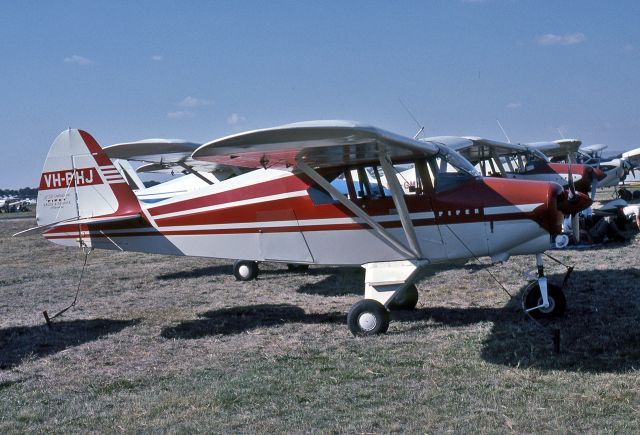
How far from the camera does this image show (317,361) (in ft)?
20.2

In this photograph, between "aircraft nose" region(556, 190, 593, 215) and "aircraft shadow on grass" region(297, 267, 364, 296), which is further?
"aircraft shadow on grass" region(297, 267, 364, 296)

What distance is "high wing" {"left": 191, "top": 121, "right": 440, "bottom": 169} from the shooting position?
5.88m

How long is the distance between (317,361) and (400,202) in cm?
205

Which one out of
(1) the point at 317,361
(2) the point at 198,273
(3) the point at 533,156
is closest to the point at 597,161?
(3) the point at 533,156

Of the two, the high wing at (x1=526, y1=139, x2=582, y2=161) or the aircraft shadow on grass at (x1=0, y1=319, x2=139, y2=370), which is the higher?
the high wing at (x1=526, y1=139, x2=582, y2=161)

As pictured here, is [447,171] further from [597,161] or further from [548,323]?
[597,161]

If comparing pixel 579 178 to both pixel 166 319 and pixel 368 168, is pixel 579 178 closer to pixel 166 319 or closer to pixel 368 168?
pixel 368 168

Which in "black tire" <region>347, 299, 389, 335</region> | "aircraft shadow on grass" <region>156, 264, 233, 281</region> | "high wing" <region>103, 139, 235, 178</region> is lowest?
"aircraft shadow on grass" <region>156, 264, 233, 281</region>

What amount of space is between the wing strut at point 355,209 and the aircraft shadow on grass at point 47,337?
3018 mm

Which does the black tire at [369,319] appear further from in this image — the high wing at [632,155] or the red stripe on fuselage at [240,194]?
the high wing at [632,155]

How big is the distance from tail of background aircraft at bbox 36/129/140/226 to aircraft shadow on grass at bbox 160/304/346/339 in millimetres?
2018

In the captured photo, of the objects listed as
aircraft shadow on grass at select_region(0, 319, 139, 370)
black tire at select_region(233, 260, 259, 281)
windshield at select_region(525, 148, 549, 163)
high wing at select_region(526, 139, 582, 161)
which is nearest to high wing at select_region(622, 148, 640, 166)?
high wing at select_region(526, 139, 582, 161)

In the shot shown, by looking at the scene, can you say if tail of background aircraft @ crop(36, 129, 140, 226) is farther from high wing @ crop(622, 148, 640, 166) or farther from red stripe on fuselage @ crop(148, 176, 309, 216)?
high wing @ crop(622, 148, 640, 166)

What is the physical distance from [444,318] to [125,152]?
5.26 m
